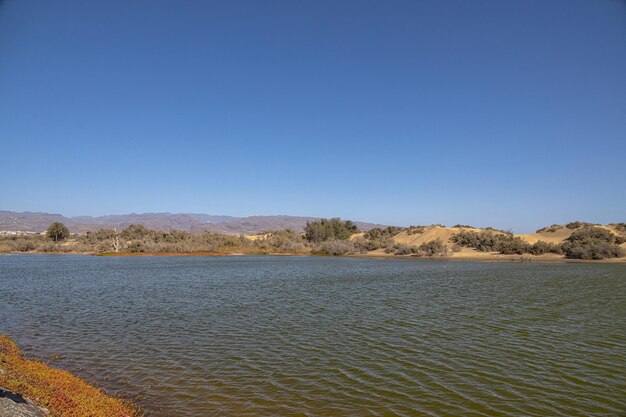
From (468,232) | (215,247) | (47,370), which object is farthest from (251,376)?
(215,247)

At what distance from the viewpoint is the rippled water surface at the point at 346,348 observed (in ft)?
27.1

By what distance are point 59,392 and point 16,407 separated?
Answer: 1.92m

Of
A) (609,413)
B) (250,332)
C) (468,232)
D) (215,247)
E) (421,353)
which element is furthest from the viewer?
(215,247)

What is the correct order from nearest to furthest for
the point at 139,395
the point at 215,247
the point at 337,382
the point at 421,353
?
the point at 139,395
the point at 337,382
the point at 421,353
the point at 215,247

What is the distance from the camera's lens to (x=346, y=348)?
39.0 feet

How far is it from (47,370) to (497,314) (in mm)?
15782

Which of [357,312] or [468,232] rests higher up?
[468,232]

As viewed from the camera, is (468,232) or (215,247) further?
(215,247)

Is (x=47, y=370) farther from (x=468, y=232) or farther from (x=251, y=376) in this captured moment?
(x=468, y=232)

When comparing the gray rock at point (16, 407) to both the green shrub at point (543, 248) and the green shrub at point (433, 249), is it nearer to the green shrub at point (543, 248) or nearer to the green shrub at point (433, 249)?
the green shrub at point (543, 248)

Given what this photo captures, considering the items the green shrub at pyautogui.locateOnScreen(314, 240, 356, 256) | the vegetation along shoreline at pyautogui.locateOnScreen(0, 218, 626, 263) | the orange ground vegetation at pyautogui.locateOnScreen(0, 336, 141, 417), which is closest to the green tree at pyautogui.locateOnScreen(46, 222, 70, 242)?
the vegetation along shoreline at pyautogui.locateOnScreen(0, 218, 626, 263)

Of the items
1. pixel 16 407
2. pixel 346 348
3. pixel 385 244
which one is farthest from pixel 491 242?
pixel 16 407

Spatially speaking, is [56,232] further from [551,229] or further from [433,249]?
[551,229]

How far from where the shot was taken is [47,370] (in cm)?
932
